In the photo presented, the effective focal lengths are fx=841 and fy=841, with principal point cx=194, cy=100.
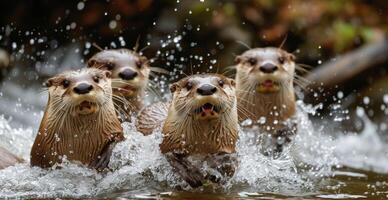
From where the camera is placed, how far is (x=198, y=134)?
3.76 meters

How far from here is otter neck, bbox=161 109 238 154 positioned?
12.3 feet

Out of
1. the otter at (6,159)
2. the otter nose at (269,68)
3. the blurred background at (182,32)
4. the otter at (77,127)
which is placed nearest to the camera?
the otter at (77,127)

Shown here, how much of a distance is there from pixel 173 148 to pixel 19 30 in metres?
4.24

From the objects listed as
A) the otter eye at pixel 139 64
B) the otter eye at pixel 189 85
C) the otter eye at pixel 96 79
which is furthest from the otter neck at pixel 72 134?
the otter eye at pixel 139 64

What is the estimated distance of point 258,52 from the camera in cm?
477

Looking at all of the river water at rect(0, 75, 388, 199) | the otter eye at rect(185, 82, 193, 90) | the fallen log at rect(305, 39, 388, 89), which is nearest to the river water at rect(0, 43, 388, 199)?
the river water at rect(0, 75, 388, 199)

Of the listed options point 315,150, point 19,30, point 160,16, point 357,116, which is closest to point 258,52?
point 315,150

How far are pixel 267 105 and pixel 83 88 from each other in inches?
57.5

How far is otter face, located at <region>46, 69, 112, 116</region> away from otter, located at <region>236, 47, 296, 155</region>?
105 cm

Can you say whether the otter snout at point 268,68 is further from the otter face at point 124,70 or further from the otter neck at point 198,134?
the otter neck at point 198,134

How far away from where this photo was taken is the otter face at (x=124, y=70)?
4.42m

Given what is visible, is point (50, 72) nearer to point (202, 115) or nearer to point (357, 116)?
point (357, 116)

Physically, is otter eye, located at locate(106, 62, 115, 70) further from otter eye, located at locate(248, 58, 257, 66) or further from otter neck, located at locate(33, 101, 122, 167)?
otter eye, located at locate(248, 58, 257, 66)

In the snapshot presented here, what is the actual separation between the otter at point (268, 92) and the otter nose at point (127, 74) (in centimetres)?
61
